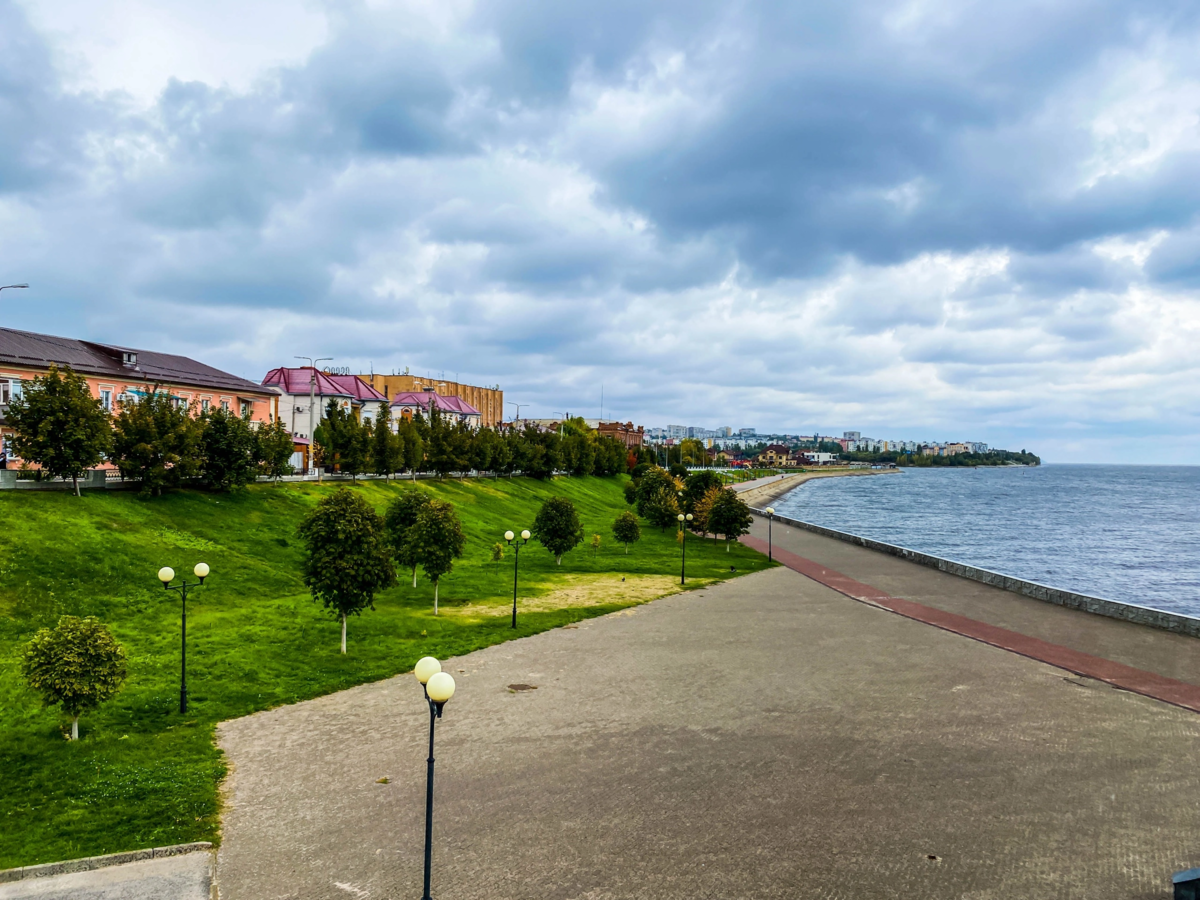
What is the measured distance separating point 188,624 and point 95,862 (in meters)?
17.3

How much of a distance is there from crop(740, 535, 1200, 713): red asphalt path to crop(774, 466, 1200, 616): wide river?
2174cm

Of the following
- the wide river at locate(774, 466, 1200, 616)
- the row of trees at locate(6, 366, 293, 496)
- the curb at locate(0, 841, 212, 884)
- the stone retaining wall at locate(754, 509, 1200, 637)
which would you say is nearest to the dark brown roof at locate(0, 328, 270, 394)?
the row of trees at locate(6, 366, 293, 496)

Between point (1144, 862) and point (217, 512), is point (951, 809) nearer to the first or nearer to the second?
point (1144, 862)

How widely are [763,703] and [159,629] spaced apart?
22.2m

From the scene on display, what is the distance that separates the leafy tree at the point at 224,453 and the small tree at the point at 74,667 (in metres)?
30.0

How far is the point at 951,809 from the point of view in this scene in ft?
44.5

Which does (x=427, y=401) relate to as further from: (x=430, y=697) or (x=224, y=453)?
(x=430, y=697)

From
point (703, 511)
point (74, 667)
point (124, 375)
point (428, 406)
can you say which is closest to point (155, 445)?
point (124, 375)

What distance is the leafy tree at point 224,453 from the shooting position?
45188 mm

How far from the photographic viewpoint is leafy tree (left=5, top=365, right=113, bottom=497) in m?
35.8

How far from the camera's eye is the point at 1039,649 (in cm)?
2531

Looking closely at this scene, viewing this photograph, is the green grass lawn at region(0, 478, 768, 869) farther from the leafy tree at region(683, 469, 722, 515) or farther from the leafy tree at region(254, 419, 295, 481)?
the leafy tree at region(683, 469, 722, 515)

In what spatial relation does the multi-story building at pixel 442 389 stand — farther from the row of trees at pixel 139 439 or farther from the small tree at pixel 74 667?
the small tree at pixel 74 667

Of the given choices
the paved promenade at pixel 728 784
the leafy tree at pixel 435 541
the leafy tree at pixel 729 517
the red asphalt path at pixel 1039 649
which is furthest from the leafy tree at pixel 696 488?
the paved promenade at pixel 728 784
